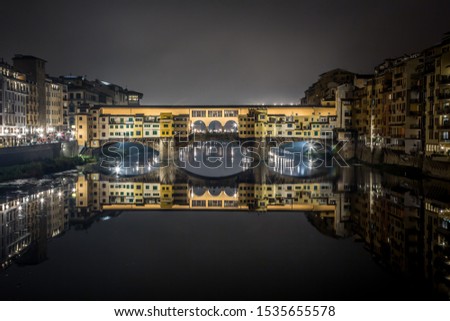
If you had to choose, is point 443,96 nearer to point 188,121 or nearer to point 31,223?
point 31,223

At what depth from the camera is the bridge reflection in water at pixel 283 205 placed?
11.4 m

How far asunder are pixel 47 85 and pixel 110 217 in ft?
97.4

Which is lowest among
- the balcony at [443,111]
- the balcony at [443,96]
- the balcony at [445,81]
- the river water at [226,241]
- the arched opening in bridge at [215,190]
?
the river water at [226,241]

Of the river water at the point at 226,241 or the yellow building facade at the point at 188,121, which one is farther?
the yellow building facade at the point at 188,121

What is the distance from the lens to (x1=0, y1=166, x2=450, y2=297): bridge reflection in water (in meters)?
11.4

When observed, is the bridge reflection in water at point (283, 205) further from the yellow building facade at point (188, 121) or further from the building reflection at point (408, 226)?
the yellow building facade at point (188, 121)

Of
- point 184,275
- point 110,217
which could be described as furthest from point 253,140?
point 184,275

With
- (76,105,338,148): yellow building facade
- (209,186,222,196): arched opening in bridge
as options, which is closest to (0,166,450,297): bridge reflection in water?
(209,186,222,196): arched opening in bridge

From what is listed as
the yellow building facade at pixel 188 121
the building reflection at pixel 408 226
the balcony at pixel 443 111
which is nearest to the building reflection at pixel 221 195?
the building reflection at pixel 408 226

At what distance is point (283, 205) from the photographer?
1853 centimetres

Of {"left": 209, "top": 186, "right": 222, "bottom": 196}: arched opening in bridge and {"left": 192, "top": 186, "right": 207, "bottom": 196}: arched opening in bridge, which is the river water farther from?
{"left": 209, "top": 186, "right": 222, "bottom": 196}: arched opening in bridge

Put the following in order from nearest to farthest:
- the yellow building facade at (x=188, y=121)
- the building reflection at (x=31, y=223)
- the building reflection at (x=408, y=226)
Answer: the building reflection at (x=408, y=226), the building reflection at (x=31, y=223), the yellow building facade at (x=188, y=121)

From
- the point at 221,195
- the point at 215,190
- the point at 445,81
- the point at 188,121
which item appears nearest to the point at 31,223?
the point at 221,195
